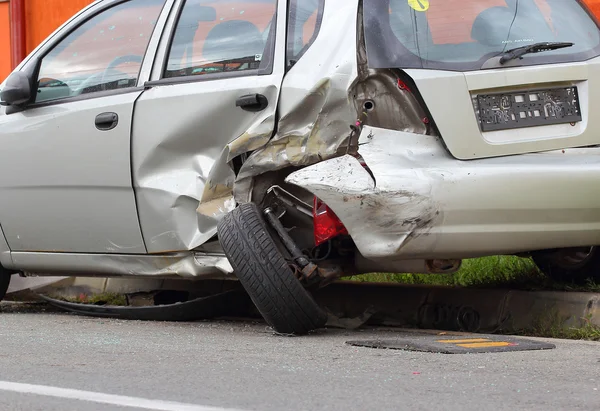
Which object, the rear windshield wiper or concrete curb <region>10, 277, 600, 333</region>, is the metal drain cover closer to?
concrete curb <region>10, 277, 600, 333</region>

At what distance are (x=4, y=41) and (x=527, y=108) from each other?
37.1 feet

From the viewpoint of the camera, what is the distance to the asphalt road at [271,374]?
11.4 ft

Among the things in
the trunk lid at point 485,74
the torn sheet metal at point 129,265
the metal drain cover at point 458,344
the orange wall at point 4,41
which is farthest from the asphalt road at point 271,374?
the orange wall at point 4,41

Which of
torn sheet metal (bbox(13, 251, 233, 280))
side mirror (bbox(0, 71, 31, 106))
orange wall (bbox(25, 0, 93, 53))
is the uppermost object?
side mirror (bbox(0, 71, 31, 106))

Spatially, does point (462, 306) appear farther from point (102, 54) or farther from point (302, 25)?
point (102, 54)

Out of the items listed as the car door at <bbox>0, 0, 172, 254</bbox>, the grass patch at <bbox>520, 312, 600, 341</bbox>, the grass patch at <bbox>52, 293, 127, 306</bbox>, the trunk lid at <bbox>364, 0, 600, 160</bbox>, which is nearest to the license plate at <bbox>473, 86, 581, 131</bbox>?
the trunk lid at <bbox>364, 0, 600, 160</bbox>

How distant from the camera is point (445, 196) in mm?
4645

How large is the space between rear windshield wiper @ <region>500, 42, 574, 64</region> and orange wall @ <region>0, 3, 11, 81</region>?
36.4 feet

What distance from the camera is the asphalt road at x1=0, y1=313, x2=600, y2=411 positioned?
136 inches

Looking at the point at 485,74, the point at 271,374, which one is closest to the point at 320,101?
the point at 485,74

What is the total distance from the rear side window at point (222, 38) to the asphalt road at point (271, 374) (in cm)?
130

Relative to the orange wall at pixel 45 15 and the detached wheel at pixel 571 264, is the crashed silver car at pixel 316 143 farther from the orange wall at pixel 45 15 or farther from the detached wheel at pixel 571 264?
the orange wall at pixel 45 15

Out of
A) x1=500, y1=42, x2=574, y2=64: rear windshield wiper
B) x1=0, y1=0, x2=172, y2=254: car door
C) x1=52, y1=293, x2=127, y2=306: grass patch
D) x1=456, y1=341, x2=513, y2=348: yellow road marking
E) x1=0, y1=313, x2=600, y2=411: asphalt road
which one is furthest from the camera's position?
x1=52, y1=293, x2=127, y2=306: grass patch

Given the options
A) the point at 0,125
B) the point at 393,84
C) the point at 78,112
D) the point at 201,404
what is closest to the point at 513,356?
the point at 393,84
